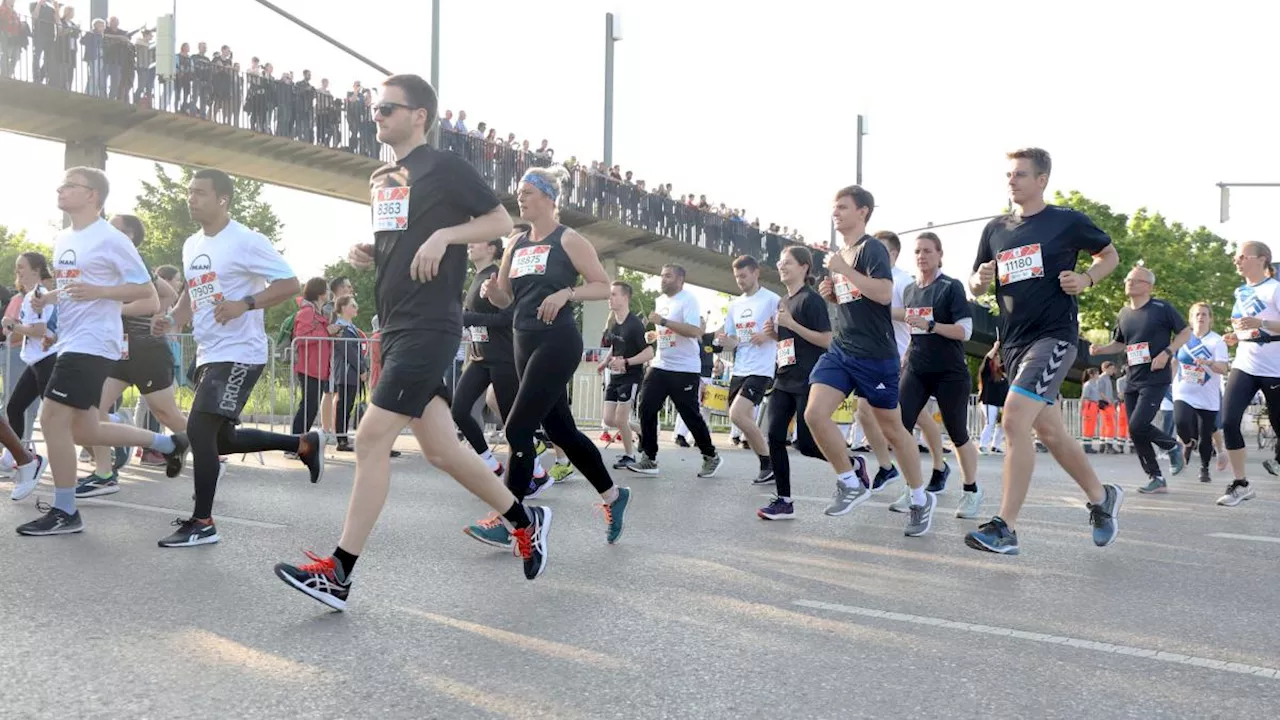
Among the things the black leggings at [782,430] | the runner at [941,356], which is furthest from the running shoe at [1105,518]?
the black leggings at [782,430]

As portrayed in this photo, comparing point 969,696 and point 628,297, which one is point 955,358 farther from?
point 969,696

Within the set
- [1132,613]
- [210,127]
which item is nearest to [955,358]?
[1132,613]

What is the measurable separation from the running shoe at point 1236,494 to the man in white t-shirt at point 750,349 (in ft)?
11.6

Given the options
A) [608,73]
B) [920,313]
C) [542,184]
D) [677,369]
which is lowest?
[677,369]

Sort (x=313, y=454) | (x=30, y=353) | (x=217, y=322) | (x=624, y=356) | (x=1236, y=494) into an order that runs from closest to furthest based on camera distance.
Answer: (x=217, y=322) → (x=313, y=454) → (x=30, y=353) → (x=1236, y=494) → (x=624, y=356)

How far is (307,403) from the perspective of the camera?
12.6m

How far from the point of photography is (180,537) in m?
5.88

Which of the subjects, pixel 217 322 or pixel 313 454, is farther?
pixel 313 454

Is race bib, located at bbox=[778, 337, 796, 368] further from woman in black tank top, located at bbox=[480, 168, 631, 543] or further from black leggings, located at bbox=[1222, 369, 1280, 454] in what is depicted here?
black leggings, located at bbox=[1222, 369, 1280, 454]

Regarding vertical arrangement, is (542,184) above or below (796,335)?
above

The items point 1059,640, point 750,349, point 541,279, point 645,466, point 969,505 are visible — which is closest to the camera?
point 1059,640

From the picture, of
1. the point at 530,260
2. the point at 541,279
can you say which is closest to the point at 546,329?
the point at 541,279

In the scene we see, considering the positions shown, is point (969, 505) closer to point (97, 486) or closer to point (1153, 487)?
point (1153, 487)

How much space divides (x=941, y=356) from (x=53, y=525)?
5.38m
